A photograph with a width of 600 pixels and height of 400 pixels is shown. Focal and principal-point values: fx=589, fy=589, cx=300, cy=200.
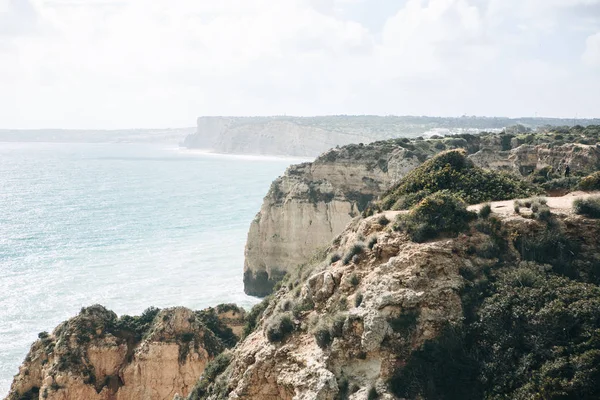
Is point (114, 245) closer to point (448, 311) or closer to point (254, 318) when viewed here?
point (254, 318)

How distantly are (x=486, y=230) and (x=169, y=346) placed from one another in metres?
13.3

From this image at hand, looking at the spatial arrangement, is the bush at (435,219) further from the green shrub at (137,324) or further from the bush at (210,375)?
the green shrub at (137,324)

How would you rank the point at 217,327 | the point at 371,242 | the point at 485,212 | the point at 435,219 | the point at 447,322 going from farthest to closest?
1. the point at 217,327
2. the point at 371,242
3. the point at 485,212
4. the point at 435,219
5. the point at 447,322

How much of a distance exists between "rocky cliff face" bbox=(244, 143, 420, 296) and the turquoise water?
3297mm

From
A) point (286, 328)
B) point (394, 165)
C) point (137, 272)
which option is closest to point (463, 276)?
point (286, 328)

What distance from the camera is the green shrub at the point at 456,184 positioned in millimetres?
18859

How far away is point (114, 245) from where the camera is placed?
6306cm

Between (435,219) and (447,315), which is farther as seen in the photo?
(435,219)

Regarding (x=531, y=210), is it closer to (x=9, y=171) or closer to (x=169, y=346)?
(x=169, y=346)

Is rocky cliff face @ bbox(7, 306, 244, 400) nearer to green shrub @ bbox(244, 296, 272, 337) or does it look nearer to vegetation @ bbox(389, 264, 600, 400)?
green shrub @ bbox(244, 296, 272, 337)

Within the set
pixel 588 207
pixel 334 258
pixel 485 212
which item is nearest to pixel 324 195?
pixel 334 258

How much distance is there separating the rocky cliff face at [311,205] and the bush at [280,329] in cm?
2786

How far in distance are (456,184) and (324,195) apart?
2532cm

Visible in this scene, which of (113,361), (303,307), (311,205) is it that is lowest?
(113,361)
